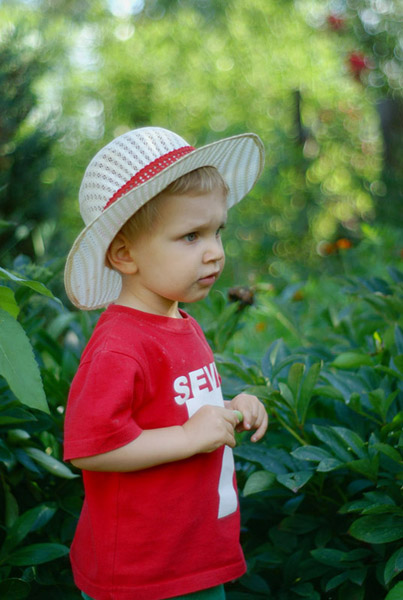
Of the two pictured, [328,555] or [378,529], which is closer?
[378,529]

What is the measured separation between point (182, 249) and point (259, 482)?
2.22 ft

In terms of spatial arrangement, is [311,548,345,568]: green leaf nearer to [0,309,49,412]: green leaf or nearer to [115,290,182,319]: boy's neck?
[115,290,182,319]: boy's neck

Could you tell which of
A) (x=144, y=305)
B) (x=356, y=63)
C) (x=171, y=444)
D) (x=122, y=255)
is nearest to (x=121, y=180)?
(x=122, y=255)

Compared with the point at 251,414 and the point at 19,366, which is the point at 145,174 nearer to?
the point at 19,366

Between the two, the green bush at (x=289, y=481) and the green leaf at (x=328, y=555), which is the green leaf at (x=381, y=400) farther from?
the green leaf at (x=328, y=555)

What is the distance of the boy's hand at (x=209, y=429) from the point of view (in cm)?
153

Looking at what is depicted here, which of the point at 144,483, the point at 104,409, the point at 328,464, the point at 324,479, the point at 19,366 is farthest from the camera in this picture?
the point at 324,479

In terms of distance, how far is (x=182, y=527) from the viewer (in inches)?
62.2

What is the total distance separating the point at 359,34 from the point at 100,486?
418 inches

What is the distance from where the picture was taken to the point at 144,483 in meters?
1.57

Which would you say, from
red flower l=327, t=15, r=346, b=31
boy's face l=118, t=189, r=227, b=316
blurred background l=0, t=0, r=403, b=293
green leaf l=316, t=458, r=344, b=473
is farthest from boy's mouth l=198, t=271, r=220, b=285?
red flower l=327, t=15, r=346, b=31

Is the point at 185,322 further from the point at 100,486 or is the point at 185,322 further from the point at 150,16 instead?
the point at 150,16

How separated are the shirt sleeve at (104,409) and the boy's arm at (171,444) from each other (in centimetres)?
2

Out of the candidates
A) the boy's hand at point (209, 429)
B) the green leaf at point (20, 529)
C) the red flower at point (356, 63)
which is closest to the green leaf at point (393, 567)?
the boy's hand at point (209, 429)
